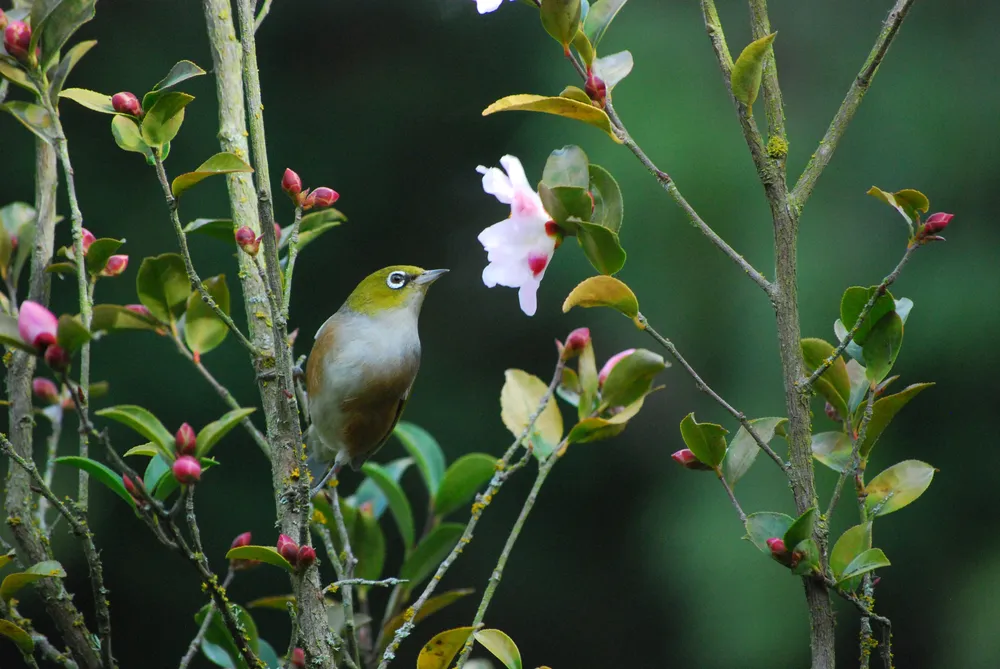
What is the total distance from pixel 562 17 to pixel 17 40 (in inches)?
20.3

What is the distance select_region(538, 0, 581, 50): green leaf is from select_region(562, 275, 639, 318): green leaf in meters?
0.19

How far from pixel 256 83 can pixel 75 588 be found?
3301mm

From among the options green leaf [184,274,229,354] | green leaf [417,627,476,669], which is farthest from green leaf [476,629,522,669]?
green leaf [184,274,229,354]

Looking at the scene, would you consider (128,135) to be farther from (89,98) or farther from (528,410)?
(528,410)

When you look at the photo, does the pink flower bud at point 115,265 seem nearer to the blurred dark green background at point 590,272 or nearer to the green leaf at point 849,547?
the green leaf at point 849,547

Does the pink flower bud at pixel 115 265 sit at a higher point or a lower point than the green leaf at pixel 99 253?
lower

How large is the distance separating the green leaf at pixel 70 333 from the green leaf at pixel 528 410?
576 millimetres

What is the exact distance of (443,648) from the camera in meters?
0.86

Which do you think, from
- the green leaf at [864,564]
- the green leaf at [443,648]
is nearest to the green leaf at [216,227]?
the green leaf at [443,648]

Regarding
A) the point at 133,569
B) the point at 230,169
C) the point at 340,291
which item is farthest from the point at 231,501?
the point at 230,169

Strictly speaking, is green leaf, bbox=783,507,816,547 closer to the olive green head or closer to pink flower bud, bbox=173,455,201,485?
pink flower bud, bbox=173,455,201,485

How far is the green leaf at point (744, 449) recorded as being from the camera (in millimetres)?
911

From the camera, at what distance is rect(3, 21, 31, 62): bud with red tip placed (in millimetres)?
917

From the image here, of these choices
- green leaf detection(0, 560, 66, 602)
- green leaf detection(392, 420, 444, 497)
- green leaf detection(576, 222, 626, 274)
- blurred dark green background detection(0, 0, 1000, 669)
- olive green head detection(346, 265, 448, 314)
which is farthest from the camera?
blurred dark green background detection(0, 0, 1000, 669)
